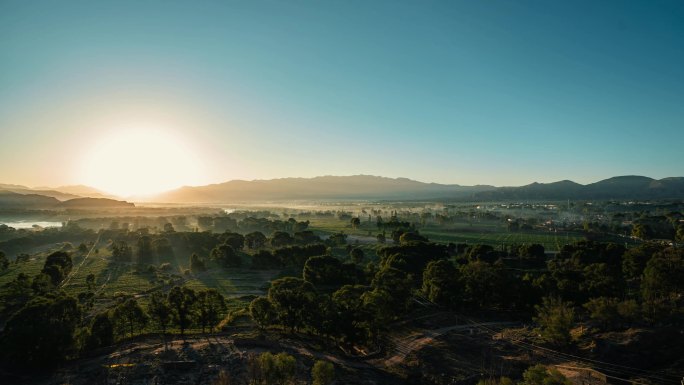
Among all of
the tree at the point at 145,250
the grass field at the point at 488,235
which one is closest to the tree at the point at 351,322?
the tree at the point at 145,250

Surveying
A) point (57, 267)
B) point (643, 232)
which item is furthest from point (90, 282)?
point (643, 232)

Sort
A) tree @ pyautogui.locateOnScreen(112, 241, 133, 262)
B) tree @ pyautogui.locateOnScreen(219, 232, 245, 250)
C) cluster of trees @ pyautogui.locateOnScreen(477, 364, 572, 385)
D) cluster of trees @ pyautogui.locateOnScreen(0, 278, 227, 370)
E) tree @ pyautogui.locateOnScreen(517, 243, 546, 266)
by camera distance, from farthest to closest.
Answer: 1. tree @ pyautogui.locateOnScreen(219, 232, 245, 250)
2. tree @ pyautogui.locateOnScreen(112, 241, 133, 262)
3. tree @ pyautogui.locateOnScreen(517, 243, 546, 266)
4. cluster of trees @ pyautogui.locateOnScreen(0, 278, 227, 370)
5. cluster of trees @ pyautogui.locateOnScreen(477, 364, 572, 385)

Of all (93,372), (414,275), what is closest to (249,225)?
(414,275)

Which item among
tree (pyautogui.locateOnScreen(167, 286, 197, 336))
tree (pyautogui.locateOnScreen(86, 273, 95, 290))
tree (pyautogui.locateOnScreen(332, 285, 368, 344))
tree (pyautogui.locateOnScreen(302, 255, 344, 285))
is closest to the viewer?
tree (pyautogui.locateOnScreen(332, 285, 368, 344))

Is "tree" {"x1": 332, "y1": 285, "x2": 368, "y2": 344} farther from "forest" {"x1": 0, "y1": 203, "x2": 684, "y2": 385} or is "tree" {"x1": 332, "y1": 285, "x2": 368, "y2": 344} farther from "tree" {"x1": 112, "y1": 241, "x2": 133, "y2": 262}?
"tree" {"x1": 112, "y1": 241, "x2": 133, "y2": 262}

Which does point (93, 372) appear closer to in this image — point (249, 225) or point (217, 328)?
point (217, 328)

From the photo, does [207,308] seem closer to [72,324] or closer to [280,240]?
[72,324]

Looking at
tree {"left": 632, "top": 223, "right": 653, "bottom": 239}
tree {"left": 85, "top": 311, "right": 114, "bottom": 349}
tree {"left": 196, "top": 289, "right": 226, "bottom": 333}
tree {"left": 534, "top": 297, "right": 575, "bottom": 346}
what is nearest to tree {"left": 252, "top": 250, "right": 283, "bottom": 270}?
tree {"left": 196, "top": 289, "right": 226, "bottom": 333}
